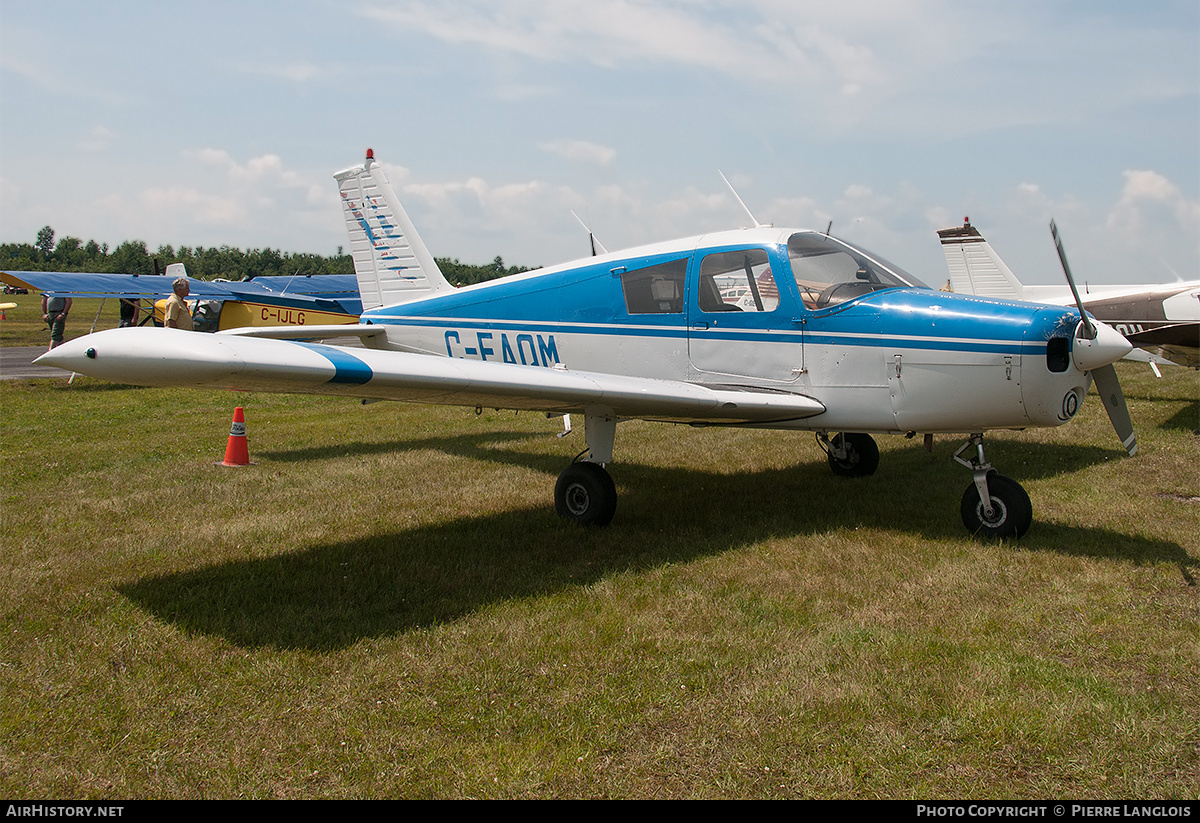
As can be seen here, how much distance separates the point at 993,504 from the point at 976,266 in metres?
11.8

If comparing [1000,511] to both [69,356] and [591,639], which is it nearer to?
[591,639]

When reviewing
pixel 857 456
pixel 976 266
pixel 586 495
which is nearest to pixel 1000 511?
pixel 857 456

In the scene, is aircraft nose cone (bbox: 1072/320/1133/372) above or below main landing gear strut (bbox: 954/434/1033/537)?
above

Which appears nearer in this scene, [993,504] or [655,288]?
[993,504]

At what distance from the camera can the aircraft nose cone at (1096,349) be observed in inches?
203

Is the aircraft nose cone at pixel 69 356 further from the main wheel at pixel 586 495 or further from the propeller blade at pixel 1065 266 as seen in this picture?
the propeller blade at pixel 1065 266

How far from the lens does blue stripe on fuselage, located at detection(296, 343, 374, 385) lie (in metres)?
4.45

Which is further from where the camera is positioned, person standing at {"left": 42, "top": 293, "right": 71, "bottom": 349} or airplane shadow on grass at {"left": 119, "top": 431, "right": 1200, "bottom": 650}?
person standing at {"left": 42, "top": 293, "right": 71, "bottom": 349}

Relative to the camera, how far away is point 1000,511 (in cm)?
570

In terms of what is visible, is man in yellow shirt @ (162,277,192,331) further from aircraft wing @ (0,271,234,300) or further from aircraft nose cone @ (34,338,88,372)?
aircraft nose cone @ (34,338,88,372)

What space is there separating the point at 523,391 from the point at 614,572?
131cm

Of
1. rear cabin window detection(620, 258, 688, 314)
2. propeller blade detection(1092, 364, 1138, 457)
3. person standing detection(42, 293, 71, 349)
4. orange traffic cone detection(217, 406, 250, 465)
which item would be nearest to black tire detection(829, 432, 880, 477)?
propeller blade detection(1092, 364, 1138, 457)

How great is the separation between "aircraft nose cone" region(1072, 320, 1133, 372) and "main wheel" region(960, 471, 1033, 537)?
995 millimetres

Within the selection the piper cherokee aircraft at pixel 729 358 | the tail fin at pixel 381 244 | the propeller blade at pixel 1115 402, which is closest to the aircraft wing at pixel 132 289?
the tail fin at pixel 381 244
